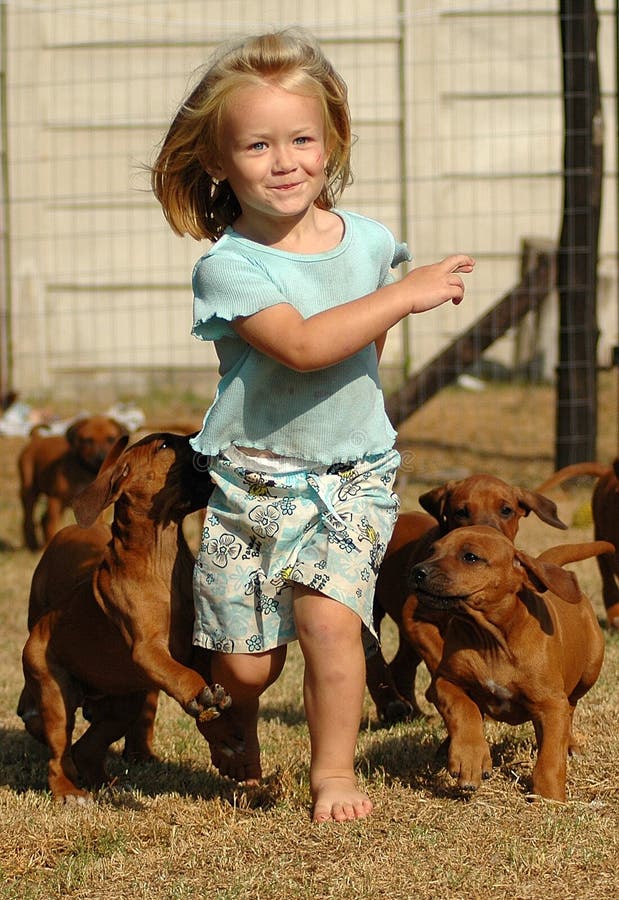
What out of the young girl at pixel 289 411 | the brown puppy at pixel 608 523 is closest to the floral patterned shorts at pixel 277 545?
the young girl at pixel 289 411

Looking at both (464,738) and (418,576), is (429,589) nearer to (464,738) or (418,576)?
(418,576)

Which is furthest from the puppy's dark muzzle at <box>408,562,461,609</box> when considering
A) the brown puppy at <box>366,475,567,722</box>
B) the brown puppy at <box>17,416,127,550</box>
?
the brown puppy at <box>17,416,127,550</box>

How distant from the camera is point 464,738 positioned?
3.66 meters

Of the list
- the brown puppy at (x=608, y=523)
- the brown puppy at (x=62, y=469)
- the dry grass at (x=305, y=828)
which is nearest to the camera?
the dry grass at (x=305, y=828)

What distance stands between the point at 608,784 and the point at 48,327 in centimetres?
1090

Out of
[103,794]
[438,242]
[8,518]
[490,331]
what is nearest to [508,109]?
[438,242]

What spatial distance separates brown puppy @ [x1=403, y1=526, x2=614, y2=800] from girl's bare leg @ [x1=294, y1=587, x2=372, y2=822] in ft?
0.93

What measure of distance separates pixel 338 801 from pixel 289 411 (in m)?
1.01

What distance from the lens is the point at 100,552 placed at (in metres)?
4.77

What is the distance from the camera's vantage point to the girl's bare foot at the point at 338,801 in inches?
138

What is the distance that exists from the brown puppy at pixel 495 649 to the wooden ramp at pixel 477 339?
6.25 m

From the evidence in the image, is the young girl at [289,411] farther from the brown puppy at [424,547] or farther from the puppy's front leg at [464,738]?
the brown puppy at [424,547]

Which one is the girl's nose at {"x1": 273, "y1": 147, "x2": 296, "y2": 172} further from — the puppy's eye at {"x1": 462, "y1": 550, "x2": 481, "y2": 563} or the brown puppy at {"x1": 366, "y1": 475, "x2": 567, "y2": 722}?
the brown puppy at {"x1": 366, "y1": 475, "x2": 567, "y2": 722}

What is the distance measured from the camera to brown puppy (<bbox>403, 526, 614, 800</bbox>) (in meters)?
3.69
